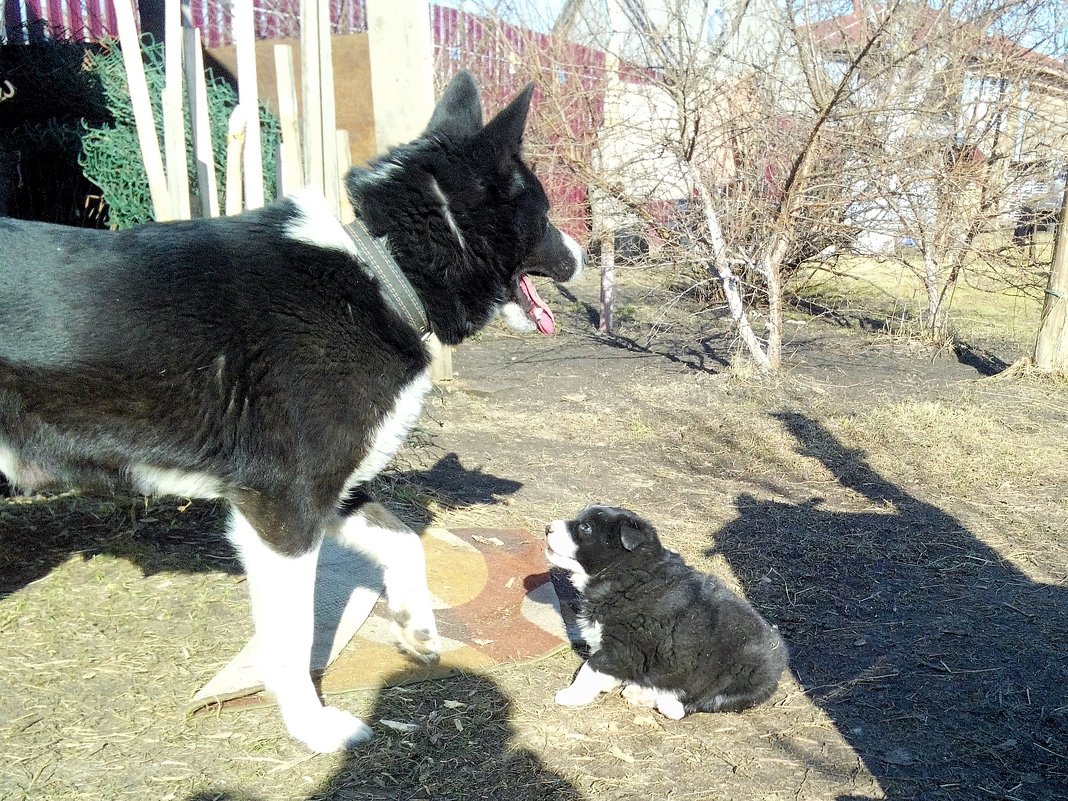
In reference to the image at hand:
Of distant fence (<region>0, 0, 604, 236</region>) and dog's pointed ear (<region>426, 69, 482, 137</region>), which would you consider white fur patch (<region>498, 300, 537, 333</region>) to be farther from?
distant fence (<region>0, 0, 604, 236</region>)

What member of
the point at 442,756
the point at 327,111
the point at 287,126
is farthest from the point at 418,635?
the point at 327,111

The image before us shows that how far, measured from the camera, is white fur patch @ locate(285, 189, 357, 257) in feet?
10.0

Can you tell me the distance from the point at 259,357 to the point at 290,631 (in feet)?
2.95

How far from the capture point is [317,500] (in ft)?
9.71

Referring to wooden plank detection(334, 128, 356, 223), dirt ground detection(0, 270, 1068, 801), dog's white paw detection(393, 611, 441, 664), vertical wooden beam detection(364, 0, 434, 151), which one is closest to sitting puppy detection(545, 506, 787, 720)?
dirt ground detection(0, 270, 1068, 801)

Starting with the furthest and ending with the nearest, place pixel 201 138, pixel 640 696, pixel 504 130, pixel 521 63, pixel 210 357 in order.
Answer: pixel 521 63, pixel 201 138, pixel 640 696, pixel 504 130, pixel 210 357

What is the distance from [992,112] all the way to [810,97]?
2744mm

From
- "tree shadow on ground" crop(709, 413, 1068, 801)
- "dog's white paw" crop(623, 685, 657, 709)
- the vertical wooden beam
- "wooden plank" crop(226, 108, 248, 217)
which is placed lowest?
"tree shadow on ground" crop(709, 413, 1068, 801)

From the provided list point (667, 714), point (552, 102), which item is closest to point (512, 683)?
point (667, 714)

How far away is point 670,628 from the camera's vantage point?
3.30 meters

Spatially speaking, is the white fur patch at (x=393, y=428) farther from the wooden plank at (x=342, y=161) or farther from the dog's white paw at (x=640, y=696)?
the wooden plank at (x=342, y=161)

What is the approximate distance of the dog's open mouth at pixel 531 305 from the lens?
3645 mm

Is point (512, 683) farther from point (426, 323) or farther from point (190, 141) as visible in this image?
point (190, 141)

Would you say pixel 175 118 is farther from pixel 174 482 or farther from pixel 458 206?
pixel 174 482
